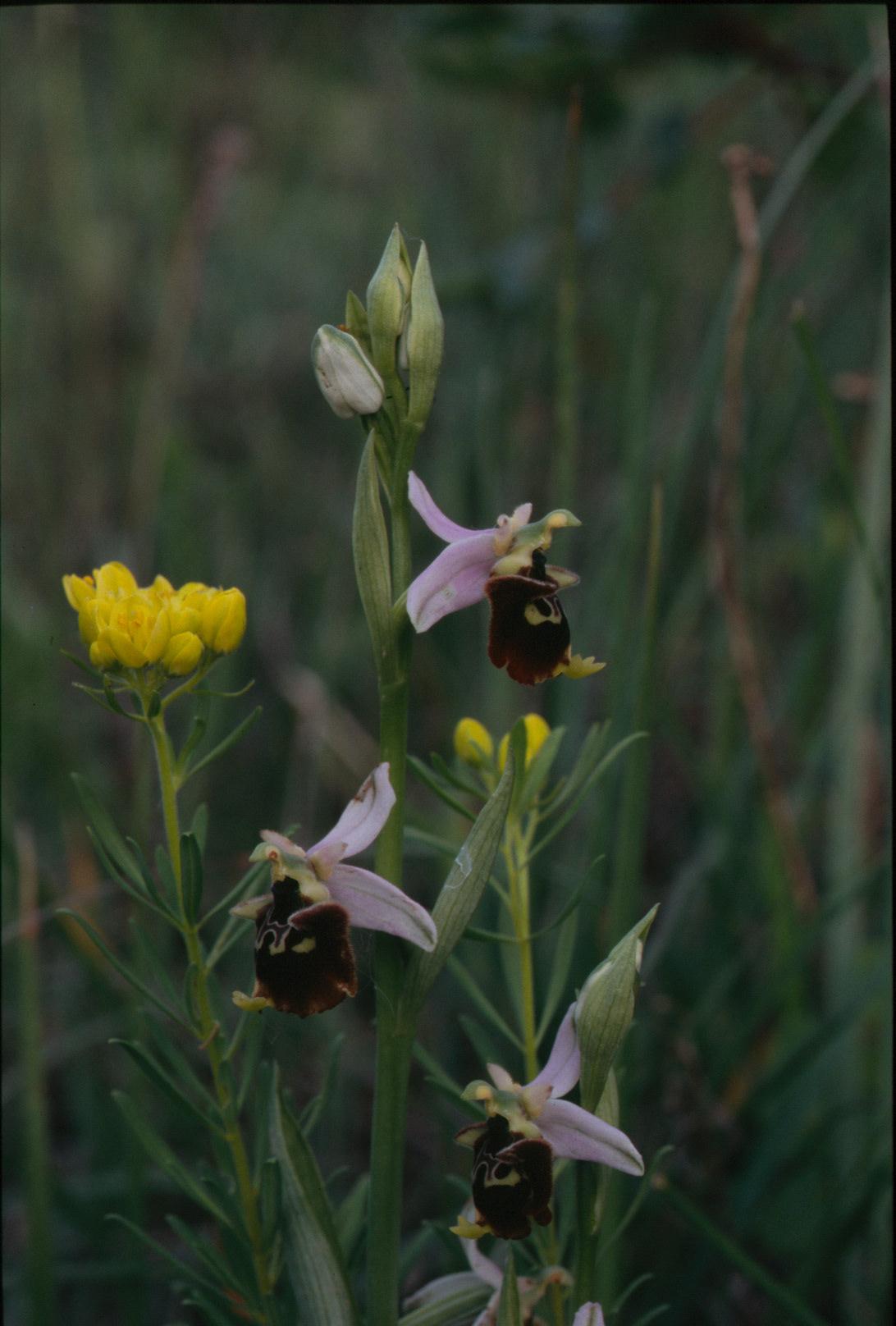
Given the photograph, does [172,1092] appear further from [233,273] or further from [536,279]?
[233,273]

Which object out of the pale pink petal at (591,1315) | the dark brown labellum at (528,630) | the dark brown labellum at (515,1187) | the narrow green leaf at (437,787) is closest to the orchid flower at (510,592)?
the dark brown labellum at (528,630)

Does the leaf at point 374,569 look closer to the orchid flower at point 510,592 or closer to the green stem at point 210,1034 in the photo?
the orchid flower at point 510,592

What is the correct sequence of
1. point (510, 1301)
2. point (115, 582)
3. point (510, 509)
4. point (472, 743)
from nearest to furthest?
1. point (510, 1301)
2. point (115, 582)
3. point (472, 743)
4. point (510, 509)

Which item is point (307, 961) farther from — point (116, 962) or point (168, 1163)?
point (168, 1163)

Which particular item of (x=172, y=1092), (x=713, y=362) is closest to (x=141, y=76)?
(x=713, y=362)

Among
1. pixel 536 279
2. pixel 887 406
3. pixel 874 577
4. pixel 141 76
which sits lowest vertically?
pixel 874 577

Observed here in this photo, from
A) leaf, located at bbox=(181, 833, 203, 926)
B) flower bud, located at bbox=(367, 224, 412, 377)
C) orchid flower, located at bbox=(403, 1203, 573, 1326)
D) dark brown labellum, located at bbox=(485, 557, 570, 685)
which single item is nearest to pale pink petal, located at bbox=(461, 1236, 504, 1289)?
orchid flower, located at bbox=(403, 1203, 573, 1326)

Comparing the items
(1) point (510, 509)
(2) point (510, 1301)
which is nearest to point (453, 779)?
(2) point (510, 1301)
